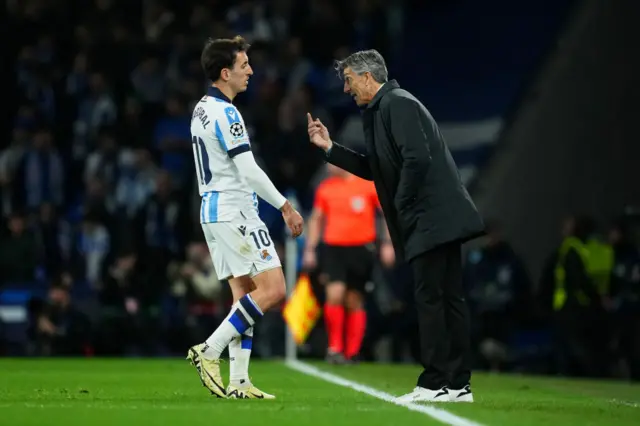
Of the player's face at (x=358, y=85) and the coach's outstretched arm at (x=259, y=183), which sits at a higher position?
the player's face at (x=358, y=85)

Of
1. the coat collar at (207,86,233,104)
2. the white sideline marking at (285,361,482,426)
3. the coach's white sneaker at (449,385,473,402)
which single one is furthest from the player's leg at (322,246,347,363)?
the coat collar at (207,86,233,104)

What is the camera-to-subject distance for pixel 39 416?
832 centimetres

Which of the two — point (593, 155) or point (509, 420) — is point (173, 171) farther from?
point (509, 420)

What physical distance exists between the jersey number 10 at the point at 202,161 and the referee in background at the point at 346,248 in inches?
253

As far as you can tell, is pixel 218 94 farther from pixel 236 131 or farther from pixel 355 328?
pixel 355 328

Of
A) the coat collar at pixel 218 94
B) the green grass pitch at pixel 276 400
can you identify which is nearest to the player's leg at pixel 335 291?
the green grass pitch at pixel 276 400

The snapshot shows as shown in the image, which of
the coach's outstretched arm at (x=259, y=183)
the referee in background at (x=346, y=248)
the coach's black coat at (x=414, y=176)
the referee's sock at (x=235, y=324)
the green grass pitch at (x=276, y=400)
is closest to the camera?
the green grass pitch at (x=276, y=400)

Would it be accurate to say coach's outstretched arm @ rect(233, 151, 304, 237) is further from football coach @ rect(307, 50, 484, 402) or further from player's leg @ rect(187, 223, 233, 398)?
football coach @ rect(307, 50, 484, 402)

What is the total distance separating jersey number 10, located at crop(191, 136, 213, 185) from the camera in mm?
9727

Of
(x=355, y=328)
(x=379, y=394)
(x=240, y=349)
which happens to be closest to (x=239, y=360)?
(x=240, y=349)

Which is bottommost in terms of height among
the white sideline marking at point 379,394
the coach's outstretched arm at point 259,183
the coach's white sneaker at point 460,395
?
the white sideline marking at point 379,394

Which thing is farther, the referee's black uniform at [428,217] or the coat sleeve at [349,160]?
the coat sleeve at [349,160]

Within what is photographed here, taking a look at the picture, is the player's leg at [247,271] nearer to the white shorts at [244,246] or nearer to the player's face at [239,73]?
the white shorts at [244,246]

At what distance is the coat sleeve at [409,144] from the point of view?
9.48m
